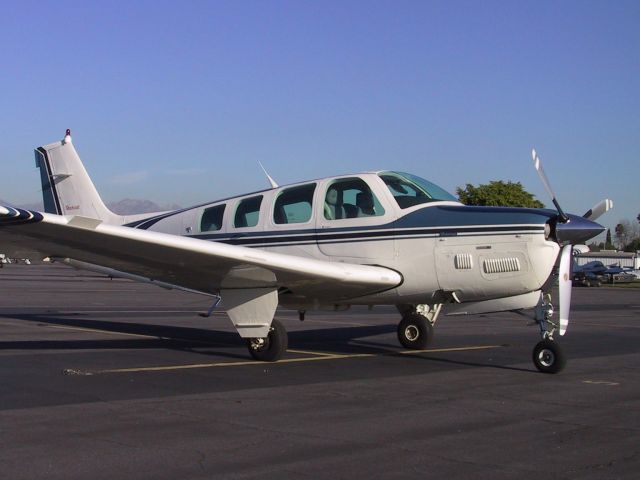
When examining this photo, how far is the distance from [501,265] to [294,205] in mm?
3269

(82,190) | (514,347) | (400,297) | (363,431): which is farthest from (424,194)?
(82,190)

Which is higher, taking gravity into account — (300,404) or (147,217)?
(147,217)

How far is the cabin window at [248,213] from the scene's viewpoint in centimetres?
1184

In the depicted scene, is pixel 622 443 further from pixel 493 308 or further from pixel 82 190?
pixel 82 190

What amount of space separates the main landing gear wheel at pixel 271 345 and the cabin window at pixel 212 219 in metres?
2.34

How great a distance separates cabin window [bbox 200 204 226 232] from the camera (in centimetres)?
1233

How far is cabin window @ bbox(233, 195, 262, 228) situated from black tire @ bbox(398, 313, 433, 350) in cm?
306

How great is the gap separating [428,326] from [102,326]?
23.6 ft

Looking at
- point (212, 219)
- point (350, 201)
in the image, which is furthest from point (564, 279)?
point (212, 219)

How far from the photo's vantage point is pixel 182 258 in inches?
384

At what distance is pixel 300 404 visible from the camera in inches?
293

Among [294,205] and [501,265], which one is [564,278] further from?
[294,205]

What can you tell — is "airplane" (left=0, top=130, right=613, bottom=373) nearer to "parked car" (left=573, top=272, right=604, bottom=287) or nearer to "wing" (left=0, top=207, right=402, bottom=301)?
"wing" (left=0, top=207, right=402, bottom=301)

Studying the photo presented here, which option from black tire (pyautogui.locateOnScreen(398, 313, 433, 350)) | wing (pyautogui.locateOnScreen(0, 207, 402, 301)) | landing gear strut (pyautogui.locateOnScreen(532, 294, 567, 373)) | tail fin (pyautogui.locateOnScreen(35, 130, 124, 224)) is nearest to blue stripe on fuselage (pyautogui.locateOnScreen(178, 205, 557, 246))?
wing (pyautogui.locateOnScreen(0, 207, 402, 301))
